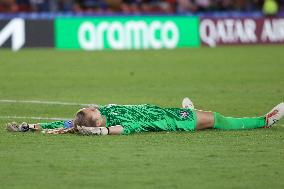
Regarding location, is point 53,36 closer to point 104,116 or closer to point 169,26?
point 169,26

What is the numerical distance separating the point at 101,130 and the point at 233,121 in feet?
6.66

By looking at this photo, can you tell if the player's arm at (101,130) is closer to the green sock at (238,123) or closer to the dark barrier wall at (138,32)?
the green sock at (238,123)

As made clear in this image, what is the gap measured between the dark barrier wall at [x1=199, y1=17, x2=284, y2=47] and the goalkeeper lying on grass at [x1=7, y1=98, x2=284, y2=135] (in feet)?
64.5

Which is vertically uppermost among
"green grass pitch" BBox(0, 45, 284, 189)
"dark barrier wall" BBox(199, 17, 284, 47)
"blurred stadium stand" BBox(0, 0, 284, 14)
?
"blurred stadium stand" BBox(0, 0, 284, 14)

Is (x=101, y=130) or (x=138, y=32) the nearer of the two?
(x=101, y=130)

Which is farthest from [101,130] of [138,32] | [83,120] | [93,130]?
[138,32]

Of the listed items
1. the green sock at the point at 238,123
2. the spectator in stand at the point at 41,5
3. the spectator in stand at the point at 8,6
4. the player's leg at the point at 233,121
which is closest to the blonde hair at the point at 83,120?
the player's leg at the point at 233,121

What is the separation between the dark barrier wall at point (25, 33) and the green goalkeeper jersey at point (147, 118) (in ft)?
61.2

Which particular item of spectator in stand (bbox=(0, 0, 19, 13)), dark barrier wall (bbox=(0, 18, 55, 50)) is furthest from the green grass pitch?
spectator in stand (bbox=(0, 0, 19, 13))

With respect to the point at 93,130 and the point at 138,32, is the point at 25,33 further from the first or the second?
the point at 93,130

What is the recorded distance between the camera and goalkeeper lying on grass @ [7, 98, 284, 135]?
12.3m

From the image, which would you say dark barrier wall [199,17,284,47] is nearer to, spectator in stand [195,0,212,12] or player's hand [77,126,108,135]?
spectator in stand [195,0,212,12]

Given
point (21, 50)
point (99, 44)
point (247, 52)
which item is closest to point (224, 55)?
point (247, 52)

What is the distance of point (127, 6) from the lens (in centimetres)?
→ 3472
